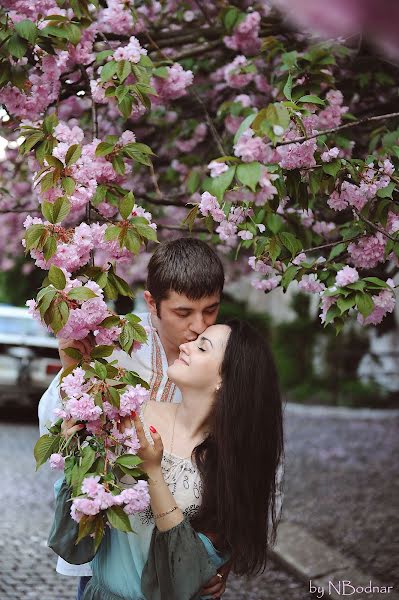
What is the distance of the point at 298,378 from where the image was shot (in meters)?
15.8

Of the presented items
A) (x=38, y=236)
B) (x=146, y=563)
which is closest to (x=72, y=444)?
(x=146, y=563)

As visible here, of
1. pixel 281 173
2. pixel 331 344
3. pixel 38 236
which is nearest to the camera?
pixel 38 236

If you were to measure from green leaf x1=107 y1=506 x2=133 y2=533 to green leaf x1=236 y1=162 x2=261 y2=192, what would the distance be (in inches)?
34.2

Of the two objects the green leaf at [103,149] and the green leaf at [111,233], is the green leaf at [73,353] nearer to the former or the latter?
the green leaf at [111,233]

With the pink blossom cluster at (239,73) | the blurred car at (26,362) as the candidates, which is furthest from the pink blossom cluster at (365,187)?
the blurred car at (26,362)

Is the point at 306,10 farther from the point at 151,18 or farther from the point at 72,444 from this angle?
the point at 151,18

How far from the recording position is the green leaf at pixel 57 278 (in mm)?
2143

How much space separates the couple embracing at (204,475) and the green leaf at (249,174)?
75cm

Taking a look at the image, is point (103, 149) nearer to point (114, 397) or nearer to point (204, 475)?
point (114, 397)

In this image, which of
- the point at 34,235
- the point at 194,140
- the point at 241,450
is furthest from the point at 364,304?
the point at 194,140

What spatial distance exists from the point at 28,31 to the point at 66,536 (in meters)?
1.78

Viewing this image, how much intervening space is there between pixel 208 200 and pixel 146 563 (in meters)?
1.13

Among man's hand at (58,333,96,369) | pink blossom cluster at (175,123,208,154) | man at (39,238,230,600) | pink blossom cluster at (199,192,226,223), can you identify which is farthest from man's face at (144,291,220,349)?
pink blossom cluster at (175,123,208,154)

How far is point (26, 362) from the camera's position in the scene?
10.8m
